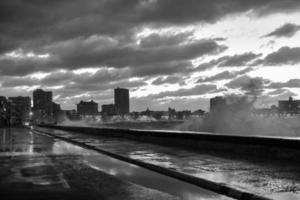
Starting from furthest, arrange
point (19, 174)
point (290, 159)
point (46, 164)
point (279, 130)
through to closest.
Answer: point (279, 130)
point (46, 164)
point (290, 159)
point (19, 174)

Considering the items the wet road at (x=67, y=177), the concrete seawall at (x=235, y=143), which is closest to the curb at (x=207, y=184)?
the wet road at (x=67, y=177)

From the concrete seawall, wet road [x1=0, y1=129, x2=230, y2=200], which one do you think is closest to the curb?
wet road [x1=0, y1=129, x2=230, y2=200]

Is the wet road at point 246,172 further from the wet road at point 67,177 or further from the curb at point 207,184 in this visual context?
the wet road at point 67,177

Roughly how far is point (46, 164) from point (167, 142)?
11.6 meters

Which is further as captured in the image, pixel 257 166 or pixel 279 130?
pixel 279 130

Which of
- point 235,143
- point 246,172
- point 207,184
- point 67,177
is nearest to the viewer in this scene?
point 207,184

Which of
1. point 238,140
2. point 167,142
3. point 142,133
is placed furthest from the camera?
point 142,133

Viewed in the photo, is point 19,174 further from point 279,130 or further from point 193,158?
point 279,130

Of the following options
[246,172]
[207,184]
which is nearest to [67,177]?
[207,184]

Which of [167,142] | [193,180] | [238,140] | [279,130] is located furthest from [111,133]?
[279,130]

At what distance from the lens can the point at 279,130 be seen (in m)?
151

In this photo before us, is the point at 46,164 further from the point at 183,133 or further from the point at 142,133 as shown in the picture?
the point at 142,133

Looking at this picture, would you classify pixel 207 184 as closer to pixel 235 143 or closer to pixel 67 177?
pixel 67 177

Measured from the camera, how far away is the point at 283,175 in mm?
12375
